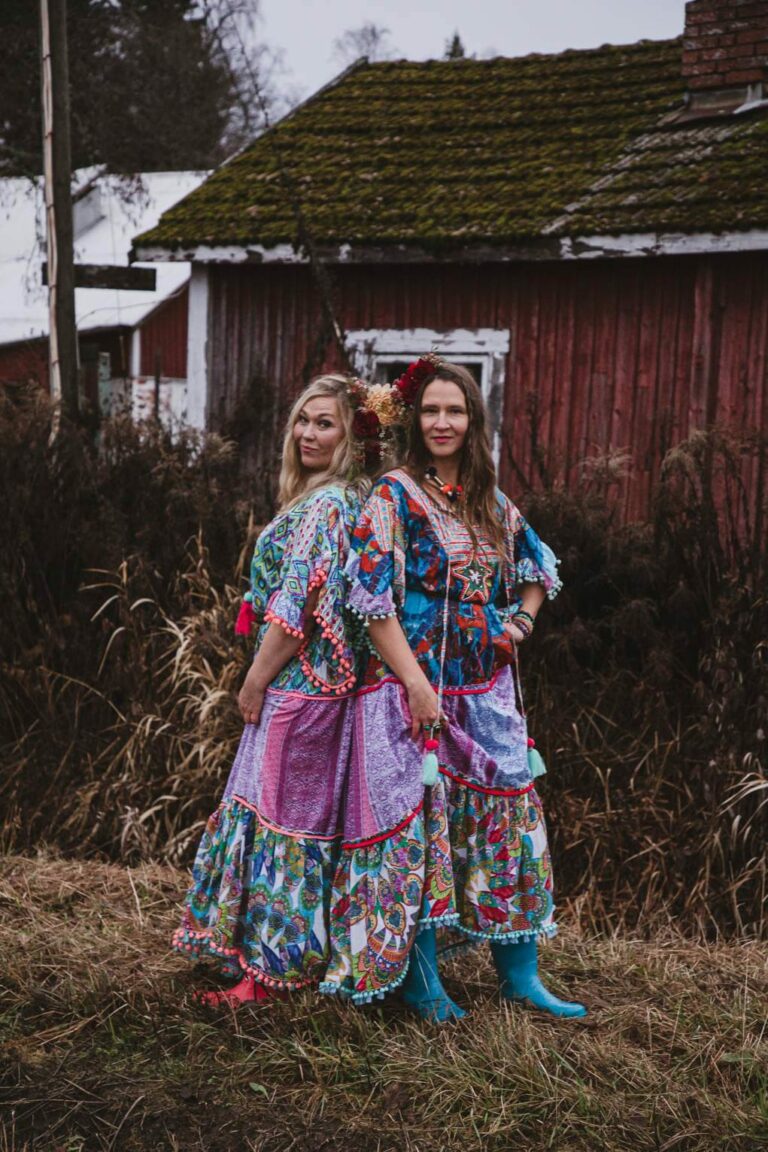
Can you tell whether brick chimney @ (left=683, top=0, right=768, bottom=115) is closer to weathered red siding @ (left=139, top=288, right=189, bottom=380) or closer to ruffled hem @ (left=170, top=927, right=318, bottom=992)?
ruffled hem @ (left=170, top=927, right=318, bottom=992)

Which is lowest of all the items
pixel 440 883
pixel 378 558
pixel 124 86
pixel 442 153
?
pixel 440 883

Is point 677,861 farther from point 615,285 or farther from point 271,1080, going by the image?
point 615,285

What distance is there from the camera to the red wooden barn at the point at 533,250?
311 inches

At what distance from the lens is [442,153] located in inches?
375

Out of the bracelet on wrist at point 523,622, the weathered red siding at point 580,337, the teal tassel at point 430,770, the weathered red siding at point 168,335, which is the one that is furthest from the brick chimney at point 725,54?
the weathered red siding at point 168,335

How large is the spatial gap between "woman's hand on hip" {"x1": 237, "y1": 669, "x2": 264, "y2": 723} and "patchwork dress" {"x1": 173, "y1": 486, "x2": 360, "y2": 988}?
19 millimetres

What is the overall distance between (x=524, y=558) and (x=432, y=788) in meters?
0.75

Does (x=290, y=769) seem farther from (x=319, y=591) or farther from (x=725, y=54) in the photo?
(x=725, y=54)

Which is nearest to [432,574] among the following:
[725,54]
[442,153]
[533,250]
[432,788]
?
[432,788]

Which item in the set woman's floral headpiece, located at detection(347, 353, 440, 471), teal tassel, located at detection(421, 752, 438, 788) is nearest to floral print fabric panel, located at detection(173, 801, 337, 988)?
teal tassel, located at detection(421, 752, 438, 788)

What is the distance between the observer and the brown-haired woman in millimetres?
3461

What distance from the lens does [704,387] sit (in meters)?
8.04

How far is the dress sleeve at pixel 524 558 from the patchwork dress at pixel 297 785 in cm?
45

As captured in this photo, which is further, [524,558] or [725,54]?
[725,54]
